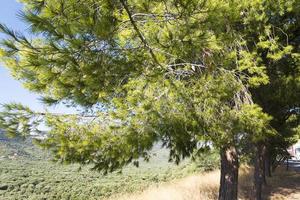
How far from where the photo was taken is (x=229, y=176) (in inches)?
330

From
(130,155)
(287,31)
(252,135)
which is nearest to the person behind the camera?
(130,155)

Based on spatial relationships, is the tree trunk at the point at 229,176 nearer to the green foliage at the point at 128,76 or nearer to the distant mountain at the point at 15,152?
the green foliage at the point at 128,76

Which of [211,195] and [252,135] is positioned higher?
[252,135]

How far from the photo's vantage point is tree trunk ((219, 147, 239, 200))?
8.23 m

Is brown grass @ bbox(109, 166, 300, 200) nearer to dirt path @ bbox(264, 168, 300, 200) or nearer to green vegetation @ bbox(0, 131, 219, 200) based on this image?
dirt path @ bbox(264, 168, 300, 200)

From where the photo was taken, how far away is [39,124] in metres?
5.40

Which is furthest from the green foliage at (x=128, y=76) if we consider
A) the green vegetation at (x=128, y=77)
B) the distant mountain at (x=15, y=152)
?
the distant mountain at (x=15, y=152)

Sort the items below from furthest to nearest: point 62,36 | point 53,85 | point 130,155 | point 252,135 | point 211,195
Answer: point 211,195, point 252,135, point 130,155, point 53,85, point 62,36

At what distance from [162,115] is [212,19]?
6.03ft

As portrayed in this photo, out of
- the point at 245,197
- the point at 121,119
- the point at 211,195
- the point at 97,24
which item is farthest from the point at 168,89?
the point at 245,197

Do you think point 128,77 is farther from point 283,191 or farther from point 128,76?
point 283,191

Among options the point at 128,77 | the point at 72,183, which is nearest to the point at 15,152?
the point at 72,183

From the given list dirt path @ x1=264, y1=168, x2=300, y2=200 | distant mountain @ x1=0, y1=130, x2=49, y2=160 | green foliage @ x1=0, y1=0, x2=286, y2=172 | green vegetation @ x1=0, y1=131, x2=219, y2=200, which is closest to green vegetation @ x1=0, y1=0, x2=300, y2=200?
green foliage @ x1=0, y1=0, x2=286, y2=172

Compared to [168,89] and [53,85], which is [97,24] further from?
[168,89]
